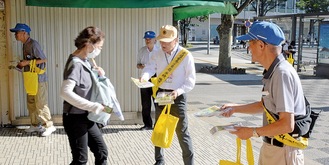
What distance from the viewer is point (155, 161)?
5.25 metres

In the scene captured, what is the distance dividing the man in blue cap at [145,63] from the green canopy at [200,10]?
1662 mm

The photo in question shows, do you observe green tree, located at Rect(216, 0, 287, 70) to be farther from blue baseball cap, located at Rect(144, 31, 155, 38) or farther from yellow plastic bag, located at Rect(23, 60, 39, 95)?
yellow plastic bag, located at Rect(23, 60, 39, 95)

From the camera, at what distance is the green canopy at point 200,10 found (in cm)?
779

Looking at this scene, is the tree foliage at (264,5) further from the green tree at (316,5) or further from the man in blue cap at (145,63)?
the man in blue cap at (145,63)

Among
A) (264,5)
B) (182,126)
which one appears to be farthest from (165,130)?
(264,5)

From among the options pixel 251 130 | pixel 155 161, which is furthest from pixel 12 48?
pixel 251 130

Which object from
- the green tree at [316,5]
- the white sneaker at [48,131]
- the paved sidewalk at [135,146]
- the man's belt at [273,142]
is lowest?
the paved sidewalk at [135,146]

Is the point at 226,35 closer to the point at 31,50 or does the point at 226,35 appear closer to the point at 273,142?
the point at 31,50

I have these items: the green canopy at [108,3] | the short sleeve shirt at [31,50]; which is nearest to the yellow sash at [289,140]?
the green canopy at [108,3]

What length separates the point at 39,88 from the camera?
6398 mm

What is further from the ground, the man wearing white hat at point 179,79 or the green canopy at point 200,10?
the green canopy at point 200,10

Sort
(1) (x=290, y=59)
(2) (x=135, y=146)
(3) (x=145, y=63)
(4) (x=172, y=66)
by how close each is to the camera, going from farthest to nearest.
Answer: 1. (1) (x=290, y=59)
2. (3) (x=145, y=63)
3. (2) (x=135, y=146)
4. (4) (x=172, y=66)

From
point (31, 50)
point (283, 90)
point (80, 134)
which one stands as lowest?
point (80, 134)

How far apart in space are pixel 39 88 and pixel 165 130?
9.49 ft
